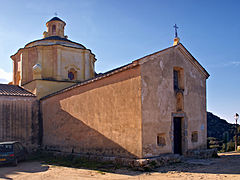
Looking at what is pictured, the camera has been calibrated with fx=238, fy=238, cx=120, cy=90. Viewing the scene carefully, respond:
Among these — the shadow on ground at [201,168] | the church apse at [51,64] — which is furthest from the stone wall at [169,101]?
the church apse at [51,64]

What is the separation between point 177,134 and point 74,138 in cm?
597

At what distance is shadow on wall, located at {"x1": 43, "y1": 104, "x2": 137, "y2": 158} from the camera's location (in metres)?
11.4

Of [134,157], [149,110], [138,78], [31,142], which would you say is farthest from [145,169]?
[31,142]

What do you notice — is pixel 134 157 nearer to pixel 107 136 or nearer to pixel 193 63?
pixel 107 136

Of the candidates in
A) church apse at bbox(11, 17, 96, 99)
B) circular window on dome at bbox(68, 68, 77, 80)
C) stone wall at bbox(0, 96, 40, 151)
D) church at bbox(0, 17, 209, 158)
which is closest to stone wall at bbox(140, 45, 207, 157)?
church at bbox(0, 17, 209, 158)

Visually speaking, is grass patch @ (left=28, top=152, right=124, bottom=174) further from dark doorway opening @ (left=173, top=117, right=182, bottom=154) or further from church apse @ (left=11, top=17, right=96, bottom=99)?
church apse @ (left=11, top=17, right=96, bottom=99)

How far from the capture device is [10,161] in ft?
37.5

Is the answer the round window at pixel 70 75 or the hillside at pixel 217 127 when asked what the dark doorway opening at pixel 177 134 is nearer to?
the round window at pixel 70 75

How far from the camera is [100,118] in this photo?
12.1 m

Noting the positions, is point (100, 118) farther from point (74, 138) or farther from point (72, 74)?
point (72, 74)

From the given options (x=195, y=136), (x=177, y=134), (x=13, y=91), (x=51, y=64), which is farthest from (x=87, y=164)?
(x=51, y=64)

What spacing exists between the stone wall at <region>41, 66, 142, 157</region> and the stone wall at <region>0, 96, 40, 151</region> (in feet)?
3.68

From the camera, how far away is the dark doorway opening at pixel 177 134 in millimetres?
11656

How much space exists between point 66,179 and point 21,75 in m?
12.5
